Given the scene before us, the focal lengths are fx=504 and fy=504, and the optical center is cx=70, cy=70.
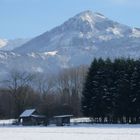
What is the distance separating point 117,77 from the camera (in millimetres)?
102125

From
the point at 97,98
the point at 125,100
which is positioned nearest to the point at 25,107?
the point at 97,98

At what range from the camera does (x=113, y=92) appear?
99250mm

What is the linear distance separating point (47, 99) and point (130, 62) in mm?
53670

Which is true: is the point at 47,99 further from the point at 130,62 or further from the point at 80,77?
the point at 130,62

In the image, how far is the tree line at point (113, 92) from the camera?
93.2 m

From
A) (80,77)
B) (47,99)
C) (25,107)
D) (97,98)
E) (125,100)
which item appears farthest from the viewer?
(80,77)

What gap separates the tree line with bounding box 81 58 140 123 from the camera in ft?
306
